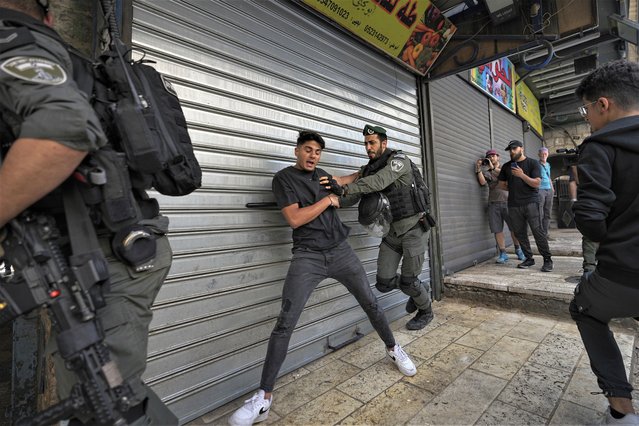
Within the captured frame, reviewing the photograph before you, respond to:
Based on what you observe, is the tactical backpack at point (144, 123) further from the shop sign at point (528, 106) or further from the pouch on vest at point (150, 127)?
the shop sign at point (528, 106)

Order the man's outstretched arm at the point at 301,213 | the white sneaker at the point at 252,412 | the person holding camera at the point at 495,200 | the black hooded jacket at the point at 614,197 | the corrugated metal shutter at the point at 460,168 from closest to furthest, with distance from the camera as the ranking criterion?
the black hooded jacket at the point at 614,197 → the white sneaker at the point at 252,412 → the man's outstretched arm at the point at 301,213 → the corrugated metal shutter at the point at 460,168 → the person holding camera at the point at 495,200

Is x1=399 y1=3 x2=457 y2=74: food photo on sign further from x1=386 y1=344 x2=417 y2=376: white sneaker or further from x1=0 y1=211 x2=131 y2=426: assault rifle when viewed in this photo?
x1=0 y1=211 x2=131 y2=426: assault rifle

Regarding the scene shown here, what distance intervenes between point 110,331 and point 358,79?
3788mm

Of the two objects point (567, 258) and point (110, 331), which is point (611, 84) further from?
point (567, 258)

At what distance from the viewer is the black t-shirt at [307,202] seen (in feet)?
8.33

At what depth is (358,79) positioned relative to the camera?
157 inches

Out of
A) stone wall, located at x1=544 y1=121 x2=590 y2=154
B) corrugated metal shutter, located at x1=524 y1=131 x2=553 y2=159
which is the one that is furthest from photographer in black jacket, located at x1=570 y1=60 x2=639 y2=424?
stone wall, located at x1=544 y1=121 x2=590 y2=154

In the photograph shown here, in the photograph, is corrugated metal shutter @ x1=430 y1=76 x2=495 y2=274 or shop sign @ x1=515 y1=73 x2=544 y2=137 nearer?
corrugated metal shutter @ x1=430 y1=76 x2=495 y2=274

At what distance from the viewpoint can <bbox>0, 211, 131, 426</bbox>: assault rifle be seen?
3.38 ft

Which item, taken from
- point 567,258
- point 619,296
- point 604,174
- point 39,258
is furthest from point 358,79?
point 567,258

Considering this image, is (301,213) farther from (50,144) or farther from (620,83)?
(620,83)

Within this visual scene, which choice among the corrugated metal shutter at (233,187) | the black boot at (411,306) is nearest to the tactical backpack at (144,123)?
the corrugated metal shutter at (233,187)

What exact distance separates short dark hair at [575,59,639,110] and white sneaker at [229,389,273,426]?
297 centimetres

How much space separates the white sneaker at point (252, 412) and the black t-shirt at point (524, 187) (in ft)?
17.0
